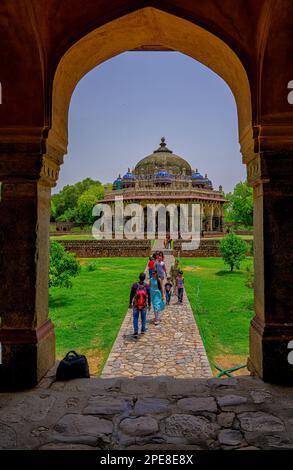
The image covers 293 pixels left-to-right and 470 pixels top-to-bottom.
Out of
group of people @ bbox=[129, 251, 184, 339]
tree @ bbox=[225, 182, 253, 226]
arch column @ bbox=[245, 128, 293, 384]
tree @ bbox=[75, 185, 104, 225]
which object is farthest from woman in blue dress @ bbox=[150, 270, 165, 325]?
tree @ bbox=[75, 185, 104, 225]

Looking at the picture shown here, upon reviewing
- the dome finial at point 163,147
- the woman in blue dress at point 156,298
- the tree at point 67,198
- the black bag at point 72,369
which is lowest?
the woman in blue dress at point 156,298

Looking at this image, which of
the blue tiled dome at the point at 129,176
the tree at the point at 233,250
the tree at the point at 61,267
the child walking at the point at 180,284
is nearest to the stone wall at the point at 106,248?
the tree at the point at 233,250

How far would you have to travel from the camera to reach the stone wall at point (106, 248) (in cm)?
2248

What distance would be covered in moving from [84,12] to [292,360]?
3.49 metres

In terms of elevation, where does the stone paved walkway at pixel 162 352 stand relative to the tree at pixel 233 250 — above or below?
below

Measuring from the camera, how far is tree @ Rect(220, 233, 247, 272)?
16031mm

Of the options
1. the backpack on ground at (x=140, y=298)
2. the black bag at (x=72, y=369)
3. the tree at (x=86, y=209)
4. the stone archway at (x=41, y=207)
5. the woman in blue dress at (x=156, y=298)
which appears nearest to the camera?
the stone archway at (x=41, y=207)

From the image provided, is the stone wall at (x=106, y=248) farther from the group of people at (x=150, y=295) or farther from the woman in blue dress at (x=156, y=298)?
the woman in blue dress at (x=156, y=298)

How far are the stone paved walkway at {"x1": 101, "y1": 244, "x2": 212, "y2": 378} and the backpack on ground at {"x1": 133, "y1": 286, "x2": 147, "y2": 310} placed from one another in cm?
73

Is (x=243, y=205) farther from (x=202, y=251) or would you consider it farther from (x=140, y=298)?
(x=140, y=298)

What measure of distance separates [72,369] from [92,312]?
6.37 metres

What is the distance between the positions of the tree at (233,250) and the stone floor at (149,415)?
1364 centimetres

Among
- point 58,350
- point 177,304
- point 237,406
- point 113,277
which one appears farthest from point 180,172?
point 237,406

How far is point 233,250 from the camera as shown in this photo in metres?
16.1
